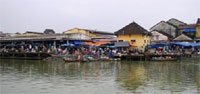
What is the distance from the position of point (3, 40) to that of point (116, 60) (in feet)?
59.1

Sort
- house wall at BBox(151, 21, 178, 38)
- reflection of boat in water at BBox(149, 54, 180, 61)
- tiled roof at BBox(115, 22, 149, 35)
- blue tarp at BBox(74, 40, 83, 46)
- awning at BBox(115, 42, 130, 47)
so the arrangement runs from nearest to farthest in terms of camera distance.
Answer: reflection of boat in water at BBox(149, 54, 180, 61) → blue tarp at BBox(74, 40, 83, 46) → awning at BBox(115, 42, 130, 47) → tiled roof at BBox(115, 22, 149, 35) → house wall at BBox(151, 21, 178, 38)

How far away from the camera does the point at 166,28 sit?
50.8 m

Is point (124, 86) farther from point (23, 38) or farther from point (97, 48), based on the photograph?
point (23, 38)

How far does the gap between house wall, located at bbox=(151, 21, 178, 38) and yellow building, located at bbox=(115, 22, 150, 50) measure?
8775 mm

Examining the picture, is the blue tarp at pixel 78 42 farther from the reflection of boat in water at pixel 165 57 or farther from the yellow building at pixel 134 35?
A: the reflection of boat in water at pixel 165 57

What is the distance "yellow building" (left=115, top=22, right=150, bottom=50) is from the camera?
4178 cm

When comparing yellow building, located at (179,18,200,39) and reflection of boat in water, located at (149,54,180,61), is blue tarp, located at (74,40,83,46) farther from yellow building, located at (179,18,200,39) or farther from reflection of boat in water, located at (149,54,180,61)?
yellow building, located at (179,18,200,39)

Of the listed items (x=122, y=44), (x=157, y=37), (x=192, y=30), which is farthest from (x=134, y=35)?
(x=192, y=30)

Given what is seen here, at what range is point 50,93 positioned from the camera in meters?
12.8

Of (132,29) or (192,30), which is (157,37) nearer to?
(192,30)

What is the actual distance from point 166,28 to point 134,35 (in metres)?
10.7

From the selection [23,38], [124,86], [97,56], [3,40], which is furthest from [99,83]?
[3,40]

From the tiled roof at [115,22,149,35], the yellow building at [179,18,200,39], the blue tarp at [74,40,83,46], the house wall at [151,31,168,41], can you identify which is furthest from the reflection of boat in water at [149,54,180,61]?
the house wall at [151,31,168,41]

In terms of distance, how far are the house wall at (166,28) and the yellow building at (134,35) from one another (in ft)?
28.8
